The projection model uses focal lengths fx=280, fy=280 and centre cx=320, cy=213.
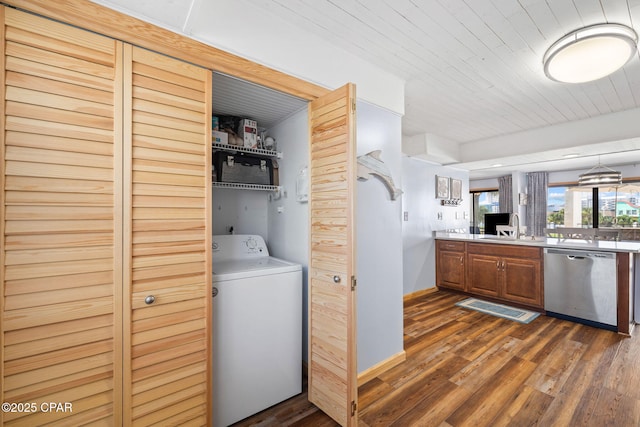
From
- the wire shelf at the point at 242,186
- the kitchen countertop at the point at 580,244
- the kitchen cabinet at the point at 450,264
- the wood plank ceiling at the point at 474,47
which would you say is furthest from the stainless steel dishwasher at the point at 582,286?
the wire shelf at the point at 242,186

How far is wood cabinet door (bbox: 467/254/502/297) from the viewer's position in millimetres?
3978

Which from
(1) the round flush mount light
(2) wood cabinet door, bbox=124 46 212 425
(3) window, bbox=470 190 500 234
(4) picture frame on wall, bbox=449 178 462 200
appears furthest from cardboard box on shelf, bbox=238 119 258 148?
(3) window, bbox=470 190 500 234

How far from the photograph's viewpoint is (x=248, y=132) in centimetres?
229

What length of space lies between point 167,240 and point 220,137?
105 cm

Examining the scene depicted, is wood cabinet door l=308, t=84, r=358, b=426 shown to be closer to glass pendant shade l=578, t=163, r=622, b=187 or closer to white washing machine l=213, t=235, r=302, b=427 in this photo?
white washing machine l=213, t=235, r=302, b=427

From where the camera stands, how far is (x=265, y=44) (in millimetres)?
1714

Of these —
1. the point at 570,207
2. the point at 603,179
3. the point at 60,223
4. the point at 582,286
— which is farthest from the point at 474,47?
the point at 570,207

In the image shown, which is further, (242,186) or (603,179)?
(603,179)

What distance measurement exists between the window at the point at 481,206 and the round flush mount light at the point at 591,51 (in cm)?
629

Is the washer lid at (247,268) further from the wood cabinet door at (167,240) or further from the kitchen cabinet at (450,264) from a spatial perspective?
the kitchen cabinet at (450,264)

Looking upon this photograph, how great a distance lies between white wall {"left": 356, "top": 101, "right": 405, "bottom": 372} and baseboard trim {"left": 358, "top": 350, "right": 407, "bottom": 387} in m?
0.03

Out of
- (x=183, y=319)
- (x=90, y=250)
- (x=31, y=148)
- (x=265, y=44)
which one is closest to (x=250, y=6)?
(x=265, y=44)

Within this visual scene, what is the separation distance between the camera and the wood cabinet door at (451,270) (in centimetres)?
442

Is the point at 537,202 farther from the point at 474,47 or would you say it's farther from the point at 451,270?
the point at 474,47
